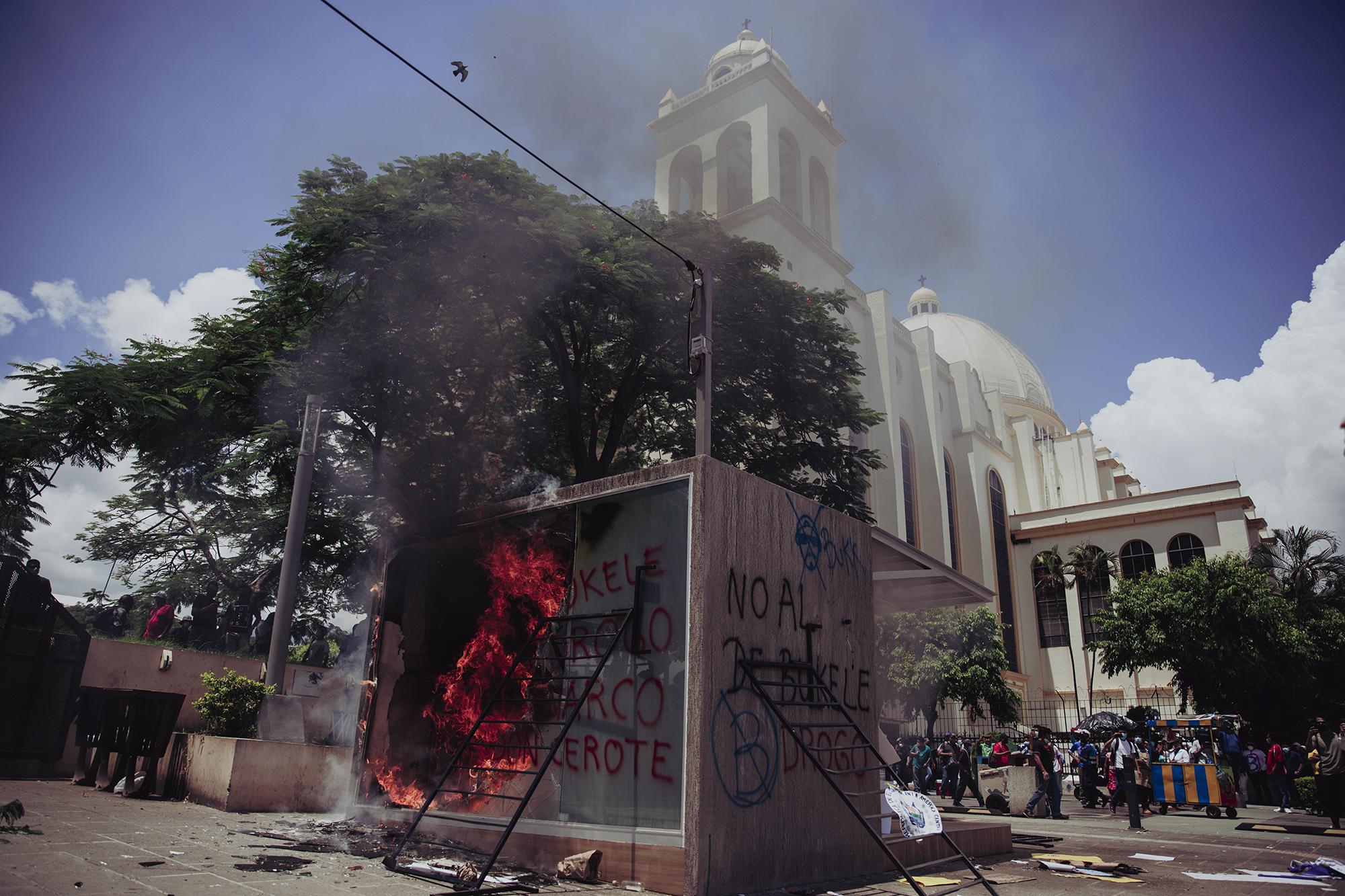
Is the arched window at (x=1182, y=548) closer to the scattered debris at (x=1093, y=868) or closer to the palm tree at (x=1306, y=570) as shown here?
the palm tree at (x=1306, y=570)

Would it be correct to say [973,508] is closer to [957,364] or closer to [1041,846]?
[957,364]

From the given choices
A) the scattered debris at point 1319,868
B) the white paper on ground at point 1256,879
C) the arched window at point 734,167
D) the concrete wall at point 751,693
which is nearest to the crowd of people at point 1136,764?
the scattered debris at point 1319,868

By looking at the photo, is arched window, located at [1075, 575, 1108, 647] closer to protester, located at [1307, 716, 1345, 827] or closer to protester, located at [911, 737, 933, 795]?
protester, located at [911, 737, 933, 795]

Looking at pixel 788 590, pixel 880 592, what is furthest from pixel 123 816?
pixel 880 592

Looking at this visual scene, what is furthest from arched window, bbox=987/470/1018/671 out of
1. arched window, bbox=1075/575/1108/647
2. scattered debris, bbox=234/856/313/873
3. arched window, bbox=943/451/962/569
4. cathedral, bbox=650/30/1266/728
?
scattered debris, bbox=234/856/313/873

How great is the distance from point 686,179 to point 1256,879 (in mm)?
36557

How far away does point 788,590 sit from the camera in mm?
6867

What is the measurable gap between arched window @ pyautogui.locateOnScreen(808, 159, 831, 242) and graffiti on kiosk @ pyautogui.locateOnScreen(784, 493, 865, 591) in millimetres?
33184

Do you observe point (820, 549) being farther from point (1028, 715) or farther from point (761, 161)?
point (1028, 715)

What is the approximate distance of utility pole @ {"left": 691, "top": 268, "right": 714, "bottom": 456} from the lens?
8.55m

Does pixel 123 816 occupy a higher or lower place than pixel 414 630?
lower

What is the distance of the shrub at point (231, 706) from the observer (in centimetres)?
1020

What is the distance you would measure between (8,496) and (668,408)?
11424 millimetres

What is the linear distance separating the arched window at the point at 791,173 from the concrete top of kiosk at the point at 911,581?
95.9 ft
